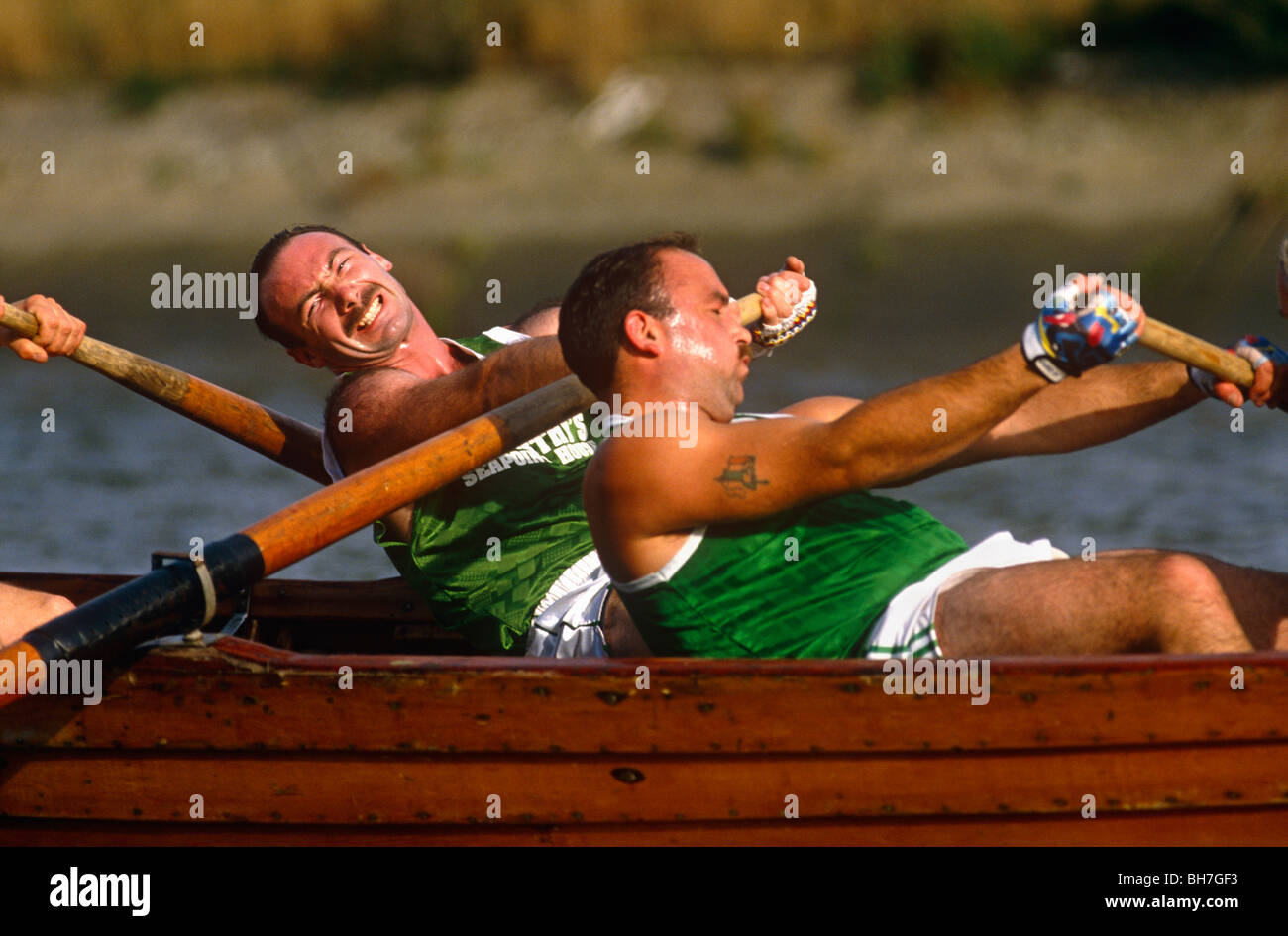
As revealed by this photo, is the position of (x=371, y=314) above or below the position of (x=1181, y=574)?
above

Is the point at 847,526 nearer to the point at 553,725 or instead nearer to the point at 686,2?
the point at 553,725

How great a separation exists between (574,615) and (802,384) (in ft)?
24.4

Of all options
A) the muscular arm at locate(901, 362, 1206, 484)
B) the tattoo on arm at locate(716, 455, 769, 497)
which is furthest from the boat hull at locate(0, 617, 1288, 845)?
the muscular arm at locate(901, 362, 1206, 484)

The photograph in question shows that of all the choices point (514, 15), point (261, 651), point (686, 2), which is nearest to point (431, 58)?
point (514, 15)

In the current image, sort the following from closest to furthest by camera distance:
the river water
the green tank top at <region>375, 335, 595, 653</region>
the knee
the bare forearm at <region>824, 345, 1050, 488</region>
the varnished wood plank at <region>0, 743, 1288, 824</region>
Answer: the bare forearm at <region>824, 345, 1050, 488</region> → the knee → the varnished wood plank at <region>0, 743, 1288, 824</region> → the green tank top at <region>375, 335, 595, 653</region> → the river water

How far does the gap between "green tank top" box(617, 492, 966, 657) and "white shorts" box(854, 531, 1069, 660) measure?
0.04 meters

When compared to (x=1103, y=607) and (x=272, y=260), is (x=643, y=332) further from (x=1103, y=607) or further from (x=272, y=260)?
(x=272, y=260)

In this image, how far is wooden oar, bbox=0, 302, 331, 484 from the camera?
5.60m

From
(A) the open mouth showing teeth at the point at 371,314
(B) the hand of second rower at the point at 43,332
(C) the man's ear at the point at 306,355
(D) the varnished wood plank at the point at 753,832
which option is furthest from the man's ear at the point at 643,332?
(B) the hand of second rower at the point at 43,332

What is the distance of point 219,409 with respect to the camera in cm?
577

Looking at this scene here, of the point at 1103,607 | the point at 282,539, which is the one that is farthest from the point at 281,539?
the point at 1103,607

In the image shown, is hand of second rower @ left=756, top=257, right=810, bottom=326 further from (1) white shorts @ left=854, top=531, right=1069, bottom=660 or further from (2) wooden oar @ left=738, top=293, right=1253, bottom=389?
(2) wooden oar @ left=738, top=293, right=1253, bottom=389

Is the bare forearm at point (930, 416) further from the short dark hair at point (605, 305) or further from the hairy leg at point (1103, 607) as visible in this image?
the short dark hair at point (605, 305)

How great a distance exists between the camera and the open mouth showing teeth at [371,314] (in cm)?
519
